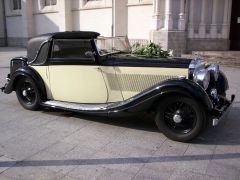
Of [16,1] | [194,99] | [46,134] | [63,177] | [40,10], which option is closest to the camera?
[63,177]

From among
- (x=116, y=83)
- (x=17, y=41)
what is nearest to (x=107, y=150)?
(x=116, y=83)

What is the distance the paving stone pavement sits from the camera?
3643 mm

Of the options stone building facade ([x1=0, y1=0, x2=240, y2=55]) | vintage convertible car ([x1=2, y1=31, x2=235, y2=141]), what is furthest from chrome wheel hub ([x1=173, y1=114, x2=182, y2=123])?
stone building facade ([x1=0, y1=0, x2=240, y2=55])

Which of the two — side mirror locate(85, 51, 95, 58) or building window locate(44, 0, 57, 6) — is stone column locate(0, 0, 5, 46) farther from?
side mirror locate(85, 51, 95, 58)

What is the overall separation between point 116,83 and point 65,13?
15.4 m

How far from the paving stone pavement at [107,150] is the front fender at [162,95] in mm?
467

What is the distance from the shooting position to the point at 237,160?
3.95 meters

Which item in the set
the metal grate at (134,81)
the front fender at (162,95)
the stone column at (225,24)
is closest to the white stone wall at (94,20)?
the stone column at (225,24)

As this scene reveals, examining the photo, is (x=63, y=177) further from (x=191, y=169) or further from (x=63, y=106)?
(x=63, y=106)

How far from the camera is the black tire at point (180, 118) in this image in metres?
4.35

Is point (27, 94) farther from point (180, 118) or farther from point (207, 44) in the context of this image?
point (207, 44)

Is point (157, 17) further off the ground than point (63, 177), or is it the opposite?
point (157, 17)

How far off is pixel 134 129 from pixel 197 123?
113 cm

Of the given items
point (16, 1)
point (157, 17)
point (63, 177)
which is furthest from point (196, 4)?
point (16, 1)
